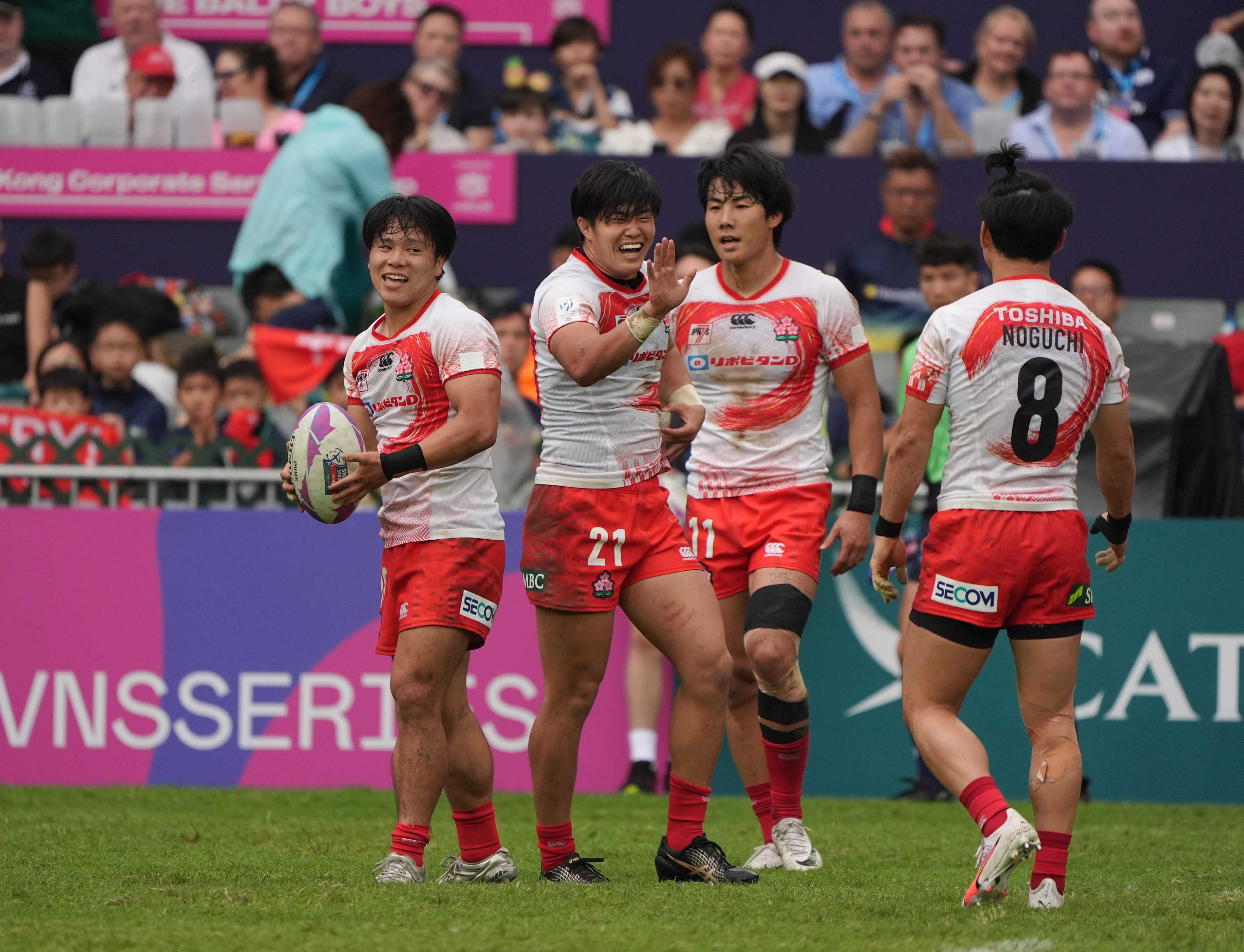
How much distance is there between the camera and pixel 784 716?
19.4 ft

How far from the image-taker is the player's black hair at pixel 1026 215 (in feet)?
16.6

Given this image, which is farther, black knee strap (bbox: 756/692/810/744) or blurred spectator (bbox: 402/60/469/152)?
blurred spectator (bbox: 402/60/469/152)

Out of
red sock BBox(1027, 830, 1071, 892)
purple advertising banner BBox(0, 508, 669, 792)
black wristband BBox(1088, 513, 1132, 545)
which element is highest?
black wristband BBox(1088, 513, 1132, 545)

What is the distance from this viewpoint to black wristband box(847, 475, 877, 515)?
19.1 feet

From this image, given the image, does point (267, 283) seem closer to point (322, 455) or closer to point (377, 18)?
point (377, 18)

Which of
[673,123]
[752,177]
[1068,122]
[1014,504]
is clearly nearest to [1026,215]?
[1014,504]

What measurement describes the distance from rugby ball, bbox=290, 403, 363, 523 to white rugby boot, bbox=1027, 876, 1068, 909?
2396mm

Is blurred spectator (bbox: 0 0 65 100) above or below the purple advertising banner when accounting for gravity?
above

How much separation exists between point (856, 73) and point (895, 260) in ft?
8.94

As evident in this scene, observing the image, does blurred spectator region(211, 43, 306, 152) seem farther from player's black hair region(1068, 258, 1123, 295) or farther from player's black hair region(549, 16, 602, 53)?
player's black hair region(1068, 258, 1123, 295)

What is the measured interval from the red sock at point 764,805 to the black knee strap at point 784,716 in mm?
217

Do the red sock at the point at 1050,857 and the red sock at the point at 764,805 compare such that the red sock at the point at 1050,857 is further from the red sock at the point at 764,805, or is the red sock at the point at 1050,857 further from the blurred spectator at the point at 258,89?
the blurred spectator at the point at 258,89

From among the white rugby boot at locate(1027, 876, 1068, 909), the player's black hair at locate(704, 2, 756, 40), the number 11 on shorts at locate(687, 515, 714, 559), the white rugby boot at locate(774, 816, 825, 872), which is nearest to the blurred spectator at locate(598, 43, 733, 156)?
the player's black hair at locate(704, 2, 756, 40)

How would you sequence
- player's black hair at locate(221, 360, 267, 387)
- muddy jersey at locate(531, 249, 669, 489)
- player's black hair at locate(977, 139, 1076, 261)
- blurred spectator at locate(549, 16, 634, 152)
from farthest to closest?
1. blurred spectator at locate(549, 16, 634, 152)
2. player's black hair at locate(221, 360, 267, 387)
3. muddy jersey at locate(531, 249, 669, 489)
4. player's black hair at locate(977, 139, 1076, 261)
